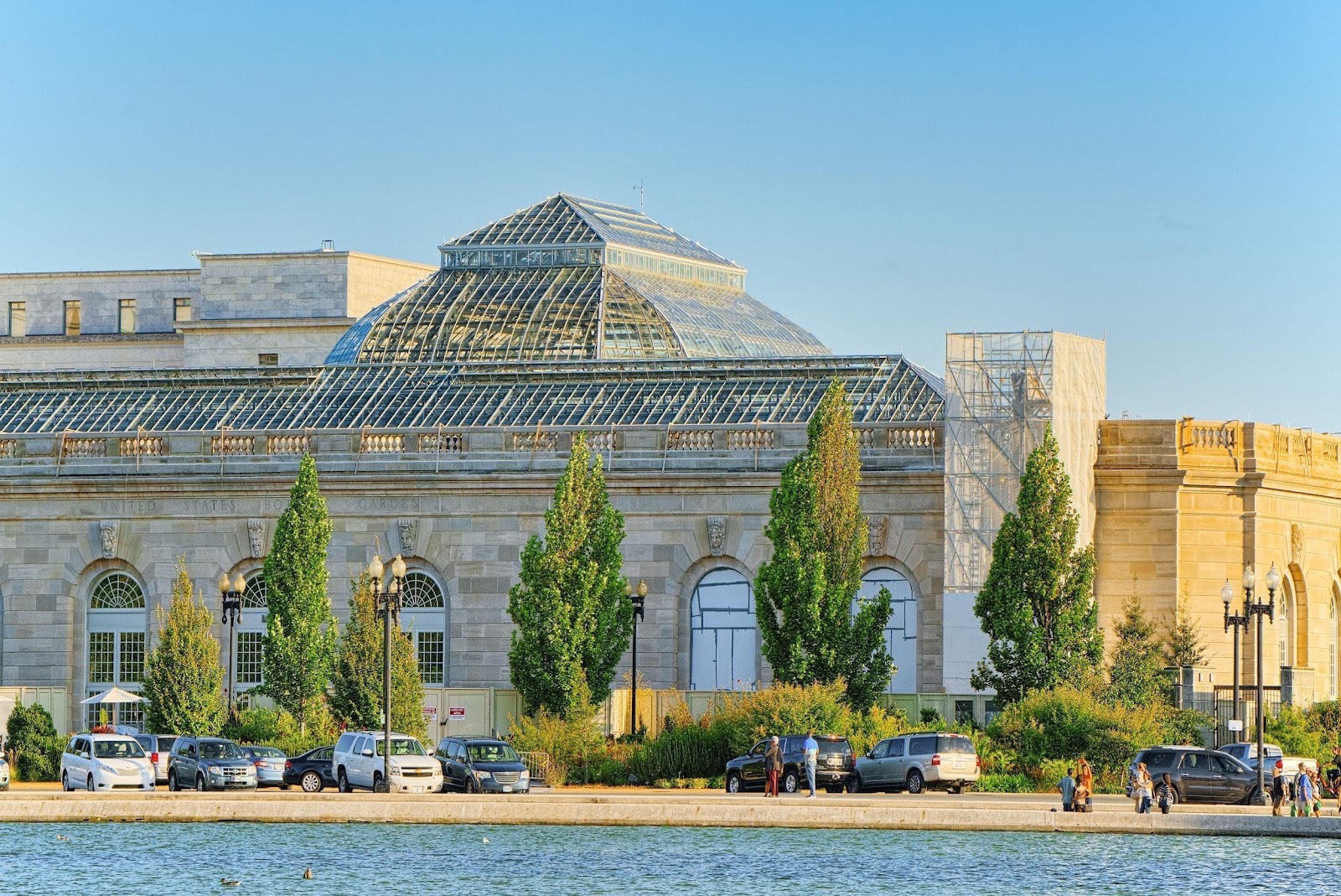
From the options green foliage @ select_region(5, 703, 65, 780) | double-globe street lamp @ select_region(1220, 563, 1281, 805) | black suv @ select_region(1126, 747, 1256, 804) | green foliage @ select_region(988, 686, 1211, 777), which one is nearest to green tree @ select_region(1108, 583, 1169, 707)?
green foliage @ select_region(988, 686, 1211, 777)

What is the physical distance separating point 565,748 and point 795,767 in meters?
6.89

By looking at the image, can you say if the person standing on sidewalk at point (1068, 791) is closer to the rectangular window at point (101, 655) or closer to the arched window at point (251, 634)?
the arched window at point (251, 634)

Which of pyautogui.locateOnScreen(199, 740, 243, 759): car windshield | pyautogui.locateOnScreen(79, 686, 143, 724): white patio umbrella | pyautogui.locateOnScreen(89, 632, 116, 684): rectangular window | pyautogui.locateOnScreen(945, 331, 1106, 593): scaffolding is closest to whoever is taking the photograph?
pyautogui.locateOnScreen(199, 740, 243, 759): car windshield

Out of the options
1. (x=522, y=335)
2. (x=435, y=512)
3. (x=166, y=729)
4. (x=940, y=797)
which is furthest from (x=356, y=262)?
(x=940, y=797)

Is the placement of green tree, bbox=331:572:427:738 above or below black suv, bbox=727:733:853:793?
above

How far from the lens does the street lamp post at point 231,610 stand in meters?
70.2

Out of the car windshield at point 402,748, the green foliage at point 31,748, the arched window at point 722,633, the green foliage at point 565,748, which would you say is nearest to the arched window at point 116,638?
the green foliage at point 31,748

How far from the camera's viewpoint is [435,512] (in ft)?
244

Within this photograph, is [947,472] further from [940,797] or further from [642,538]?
[940,797]

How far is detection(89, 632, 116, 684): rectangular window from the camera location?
7631 cm

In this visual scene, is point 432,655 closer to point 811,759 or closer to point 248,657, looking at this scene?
point 248,657

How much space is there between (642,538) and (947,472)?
27.6ft

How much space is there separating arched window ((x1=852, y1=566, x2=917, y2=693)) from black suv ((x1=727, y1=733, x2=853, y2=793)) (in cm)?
1042

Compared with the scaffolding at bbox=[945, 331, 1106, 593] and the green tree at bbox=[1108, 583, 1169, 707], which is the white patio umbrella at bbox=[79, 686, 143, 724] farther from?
the green tree at bbox=[1108, 583, 1169, 707]
